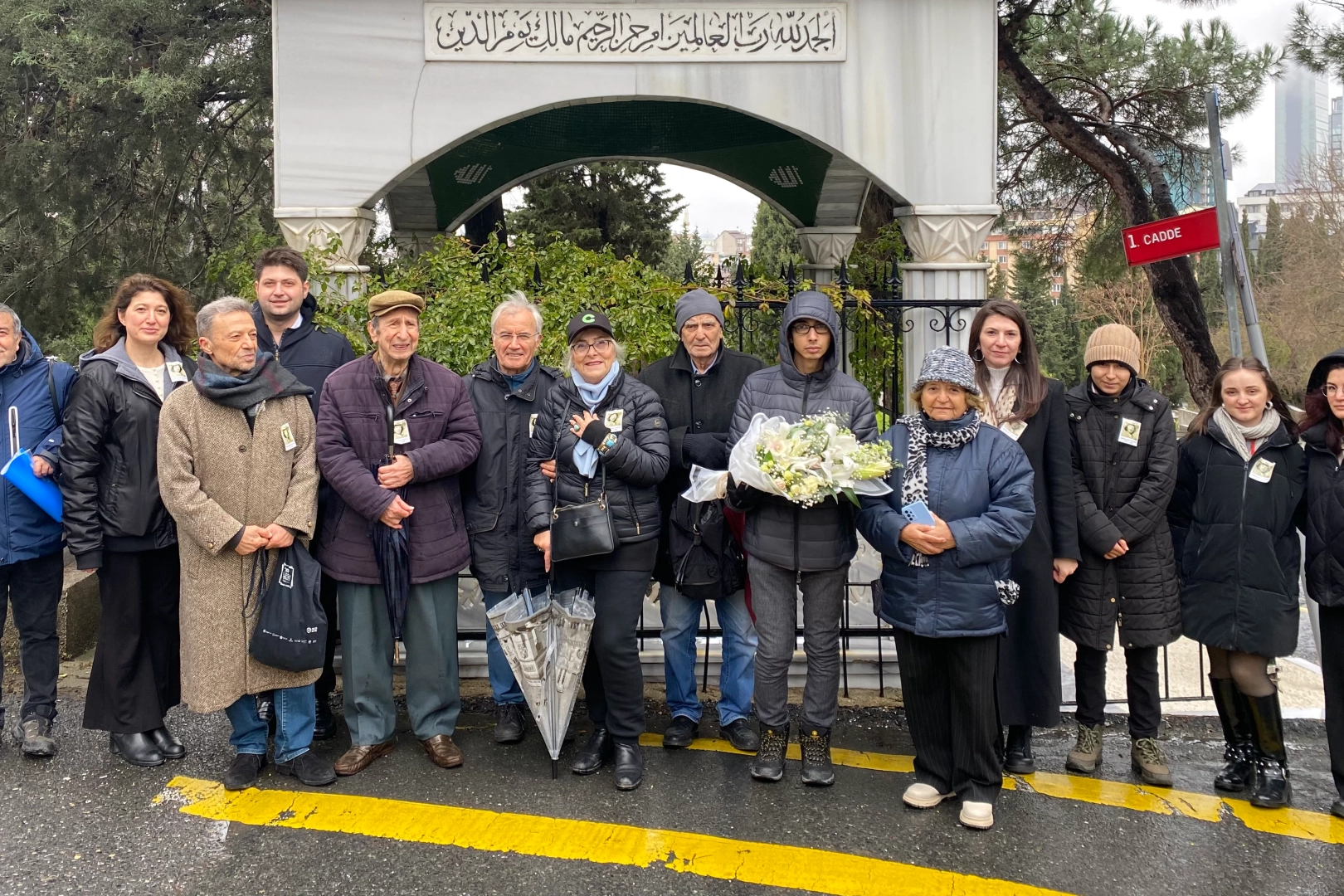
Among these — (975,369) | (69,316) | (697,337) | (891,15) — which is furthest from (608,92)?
(69,316)

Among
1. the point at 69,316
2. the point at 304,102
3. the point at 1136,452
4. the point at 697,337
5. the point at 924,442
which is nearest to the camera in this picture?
the point at 924,442

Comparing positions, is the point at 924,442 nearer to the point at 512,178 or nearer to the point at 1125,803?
the point at 1125,803

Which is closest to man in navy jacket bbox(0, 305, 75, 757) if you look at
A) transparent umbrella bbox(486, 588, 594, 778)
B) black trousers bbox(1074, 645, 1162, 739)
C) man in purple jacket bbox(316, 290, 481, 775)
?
man in purple jacket bbox(316, 290, 481, 775)

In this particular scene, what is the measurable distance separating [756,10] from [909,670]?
3947mm

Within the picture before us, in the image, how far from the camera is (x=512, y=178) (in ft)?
34.7

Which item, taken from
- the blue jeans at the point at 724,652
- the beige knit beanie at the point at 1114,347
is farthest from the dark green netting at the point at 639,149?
the blue jeans at the point at 724,652

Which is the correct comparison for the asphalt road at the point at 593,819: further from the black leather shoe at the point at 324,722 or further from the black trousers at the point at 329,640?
the black trousers at the point at 329,640

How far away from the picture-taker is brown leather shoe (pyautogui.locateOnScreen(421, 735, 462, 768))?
166 inches

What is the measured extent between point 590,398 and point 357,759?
5.62ft

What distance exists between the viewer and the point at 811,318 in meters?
3.93

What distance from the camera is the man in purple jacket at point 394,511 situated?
4.02m

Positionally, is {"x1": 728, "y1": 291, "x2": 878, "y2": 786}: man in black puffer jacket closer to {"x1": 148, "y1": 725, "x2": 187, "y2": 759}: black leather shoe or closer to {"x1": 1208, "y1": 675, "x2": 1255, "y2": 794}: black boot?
{"x1": 1208, "y1": 675, "x2": 1255, "y2": 794}: black boot

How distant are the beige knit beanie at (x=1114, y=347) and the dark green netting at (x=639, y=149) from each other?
5653 mm

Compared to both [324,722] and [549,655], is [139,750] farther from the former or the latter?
[549,655]
